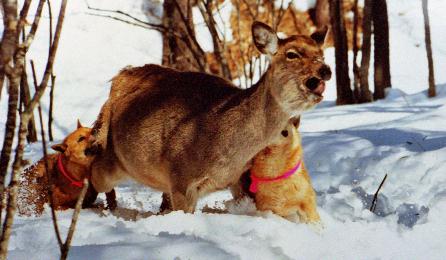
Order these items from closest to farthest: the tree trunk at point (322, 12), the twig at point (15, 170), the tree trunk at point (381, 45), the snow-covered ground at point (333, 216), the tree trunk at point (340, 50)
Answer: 1. the twig at point (15, 170)
2. the snow-covered ground at point (333, 216)
3. the tree trunk at point (340, 50)
4. the tree trunk at point (381, 45)
5. the tree trunk at point (322, 12)

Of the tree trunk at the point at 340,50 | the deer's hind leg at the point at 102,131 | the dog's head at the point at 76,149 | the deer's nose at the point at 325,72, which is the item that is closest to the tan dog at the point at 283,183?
the deer's nose at the point at 325,72

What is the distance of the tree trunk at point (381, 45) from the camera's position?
12195 mm

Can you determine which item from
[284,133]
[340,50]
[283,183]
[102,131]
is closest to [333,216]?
[283,183]

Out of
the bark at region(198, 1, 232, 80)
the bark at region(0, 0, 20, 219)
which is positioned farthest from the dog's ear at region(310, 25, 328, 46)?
Answer: the bark at region(198, 1, 232, 80)

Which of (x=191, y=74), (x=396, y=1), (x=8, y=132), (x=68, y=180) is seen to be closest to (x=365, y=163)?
(x=191, y=74)

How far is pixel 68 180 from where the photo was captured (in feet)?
18.0

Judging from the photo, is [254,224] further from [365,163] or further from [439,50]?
[439,50]

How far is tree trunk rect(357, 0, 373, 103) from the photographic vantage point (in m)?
11.4

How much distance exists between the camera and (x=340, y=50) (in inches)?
475

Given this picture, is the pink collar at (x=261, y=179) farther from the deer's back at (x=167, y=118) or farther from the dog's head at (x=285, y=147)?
the deer's back at (x=167, y=118)

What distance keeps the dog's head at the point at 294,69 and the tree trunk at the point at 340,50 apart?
7.92 meters

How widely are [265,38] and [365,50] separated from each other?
7.91 meters

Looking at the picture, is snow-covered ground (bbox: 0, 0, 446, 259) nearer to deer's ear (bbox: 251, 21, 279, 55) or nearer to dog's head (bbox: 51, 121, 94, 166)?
dog's head (bbox: 51, 121, 94, 166)

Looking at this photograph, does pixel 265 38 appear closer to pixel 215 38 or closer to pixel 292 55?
pixel 292 55
